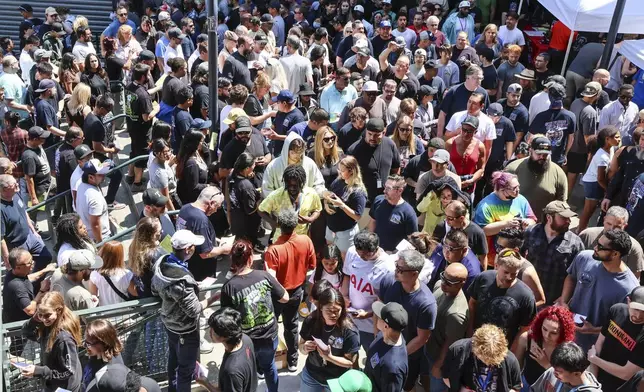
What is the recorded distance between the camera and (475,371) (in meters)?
4.47

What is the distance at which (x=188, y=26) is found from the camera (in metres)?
12.3

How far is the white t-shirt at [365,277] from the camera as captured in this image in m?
5.31

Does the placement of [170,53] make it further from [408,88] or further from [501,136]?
[501,136]

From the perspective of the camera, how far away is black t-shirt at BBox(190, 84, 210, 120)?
28.9 ft

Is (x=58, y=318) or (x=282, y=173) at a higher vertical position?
(x=282, y=173)

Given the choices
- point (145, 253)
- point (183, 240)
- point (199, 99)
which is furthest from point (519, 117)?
point (145, 253)

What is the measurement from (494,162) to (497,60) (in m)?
3.71

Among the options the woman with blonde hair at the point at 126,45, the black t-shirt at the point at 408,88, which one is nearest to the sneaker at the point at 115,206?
the woman with blonde hair at the point at 126,45

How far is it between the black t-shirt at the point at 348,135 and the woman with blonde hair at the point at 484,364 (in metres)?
3.56

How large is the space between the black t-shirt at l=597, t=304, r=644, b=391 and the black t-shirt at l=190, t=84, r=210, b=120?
5.78 meters

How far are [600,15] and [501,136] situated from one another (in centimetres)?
395

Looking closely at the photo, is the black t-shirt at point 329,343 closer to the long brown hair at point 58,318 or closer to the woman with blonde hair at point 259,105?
the long brown hair at point 58,318

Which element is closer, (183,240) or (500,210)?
(183,240)

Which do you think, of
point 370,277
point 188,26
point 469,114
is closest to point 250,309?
point 370,277
